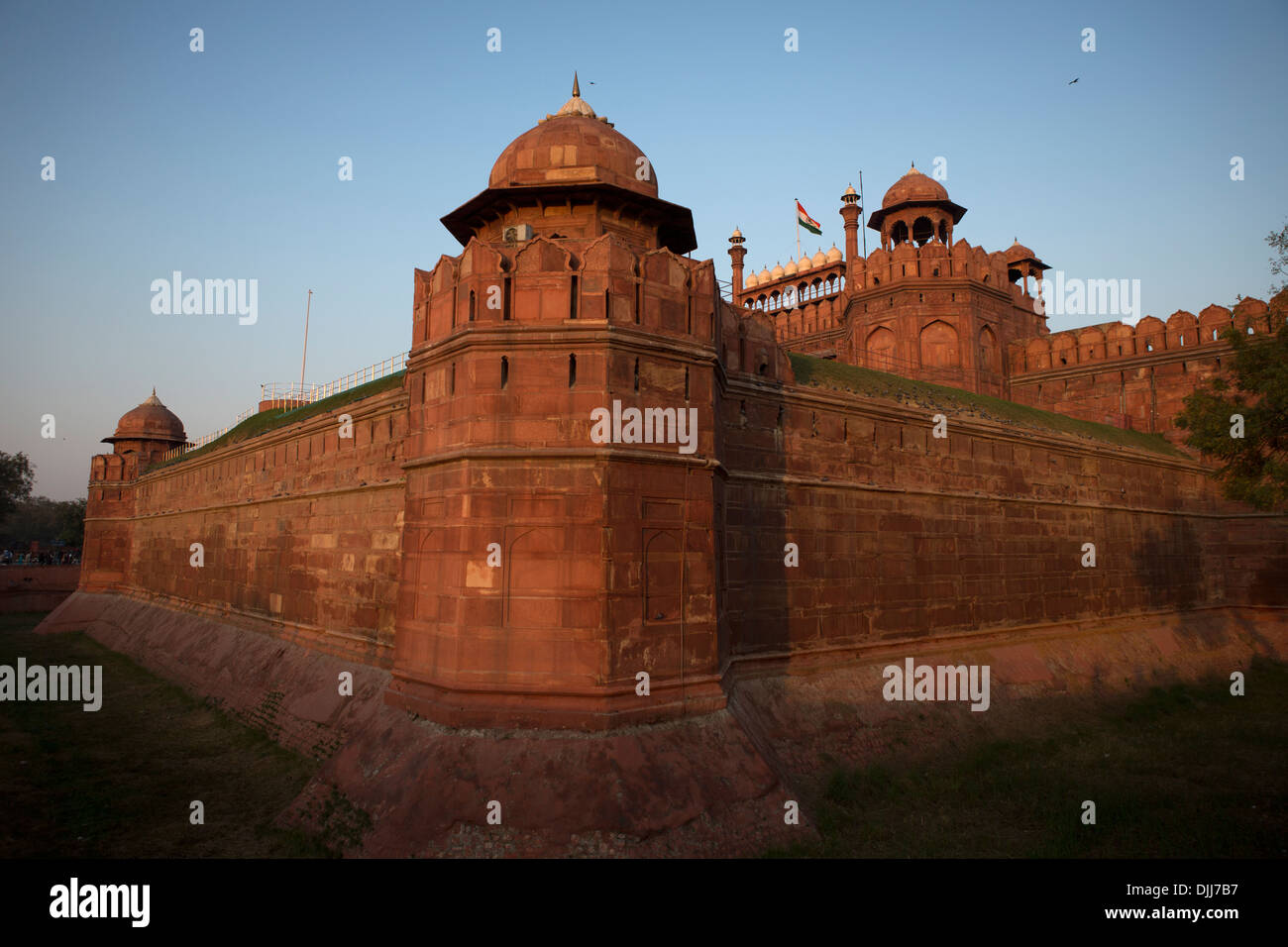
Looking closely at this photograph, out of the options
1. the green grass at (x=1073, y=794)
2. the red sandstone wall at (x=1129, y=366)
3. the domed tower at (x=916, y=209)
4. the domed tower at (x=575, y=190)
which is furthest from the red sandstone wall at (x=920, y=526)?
the domed tower at (x=916, y=209)

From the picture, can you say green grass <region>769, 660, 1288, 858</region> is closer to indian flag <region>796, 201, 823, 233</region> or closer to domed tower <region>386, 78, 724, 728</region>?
→ domed tower <region>386, 78, 724, 728</region>

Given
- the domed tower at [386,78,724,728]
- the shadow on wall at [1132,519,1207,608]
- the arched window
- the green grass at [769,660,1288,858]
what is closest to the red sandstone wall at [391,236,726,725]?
the domed tower at [386,78,724,728]

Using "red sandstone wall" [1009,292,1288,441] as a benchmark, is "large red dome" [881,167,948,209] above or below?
above

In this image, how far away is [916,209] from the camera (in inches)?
1374

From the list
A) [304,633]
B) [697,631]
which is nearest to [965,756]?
[697,631]

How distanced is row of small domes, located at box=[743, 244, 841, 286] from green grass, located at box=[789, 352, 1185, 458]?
74.0ft

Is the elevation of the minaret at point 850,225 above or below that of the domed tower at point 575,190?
above

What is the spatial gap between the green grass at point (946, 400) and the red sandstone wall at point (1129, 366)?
87.0 inches

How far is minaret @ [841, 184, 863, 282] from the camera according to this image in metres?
36.8

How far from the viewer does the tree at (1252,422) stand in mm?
16531

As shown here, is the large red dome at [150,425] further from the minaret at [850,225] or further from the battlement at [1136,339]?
the battlement at [1136,339]

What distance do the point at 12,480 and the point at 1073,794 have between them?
224 ft

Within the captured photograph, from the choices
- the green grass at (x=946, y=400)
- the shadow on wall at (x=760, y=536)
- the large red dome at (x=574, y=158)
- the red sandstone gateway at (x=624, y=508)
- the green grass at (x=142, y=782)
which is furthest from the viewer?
the green grass at (x=946, y=400)
